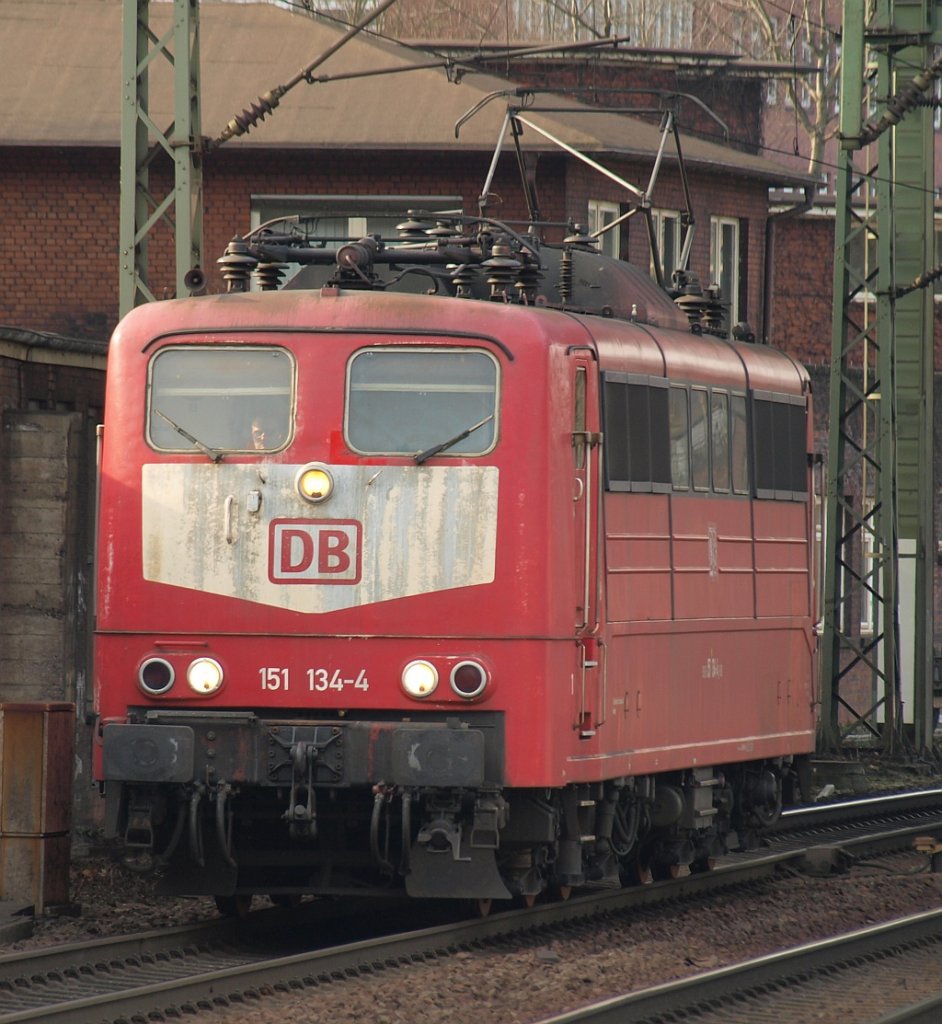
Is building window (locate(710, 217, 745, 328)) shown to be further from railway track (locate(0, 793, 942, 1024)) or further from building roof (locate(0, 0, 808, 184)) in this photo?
railway track (locate(0, 793, 942, 1024))

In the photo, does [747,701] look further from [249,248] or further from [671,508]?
[249,248]

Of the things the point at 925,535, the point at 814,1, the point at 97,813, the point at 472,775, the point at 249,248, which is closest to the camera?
the point at 472,775

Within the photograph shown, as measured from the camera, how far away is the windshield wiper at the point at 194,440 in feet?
36.7

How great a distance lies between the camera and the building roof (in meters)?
28.9

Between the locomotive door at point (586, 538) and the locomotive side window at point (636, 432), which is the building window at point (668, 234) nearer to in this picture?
the locomotive side window at point (636, 432)

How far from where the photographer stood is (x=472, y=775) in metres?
10.6

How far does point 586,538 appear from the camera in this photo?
11.3m

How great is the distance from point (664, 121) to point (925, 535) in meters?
10.8

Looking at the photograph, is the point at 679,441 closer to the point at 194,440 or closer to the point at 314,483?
the point at 314,483

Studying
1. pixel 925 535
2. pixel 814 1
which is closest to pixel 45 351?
pixel 925 535

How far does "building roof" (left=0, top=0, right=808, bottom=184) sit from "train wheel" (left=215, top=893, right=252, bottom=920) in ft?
56.2

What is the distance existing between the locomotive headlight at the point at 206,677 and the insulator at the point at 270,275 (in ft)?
8.09

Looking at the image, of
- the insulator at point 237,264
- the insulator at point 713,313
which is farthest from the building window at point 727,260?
the insulator at point 237,264

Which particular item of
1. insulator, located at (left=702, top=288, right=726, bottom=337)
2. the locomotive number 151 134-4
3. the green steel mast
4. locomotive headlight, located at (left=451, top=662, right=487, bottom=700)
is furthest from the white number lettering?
the green steel mast
